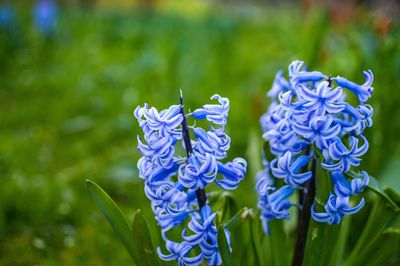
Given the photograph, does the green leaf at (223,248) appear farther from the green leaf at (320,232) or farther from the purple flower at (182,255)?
the green leaf at (320,232)

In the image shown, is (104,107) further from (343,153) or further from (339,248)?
(343,153)

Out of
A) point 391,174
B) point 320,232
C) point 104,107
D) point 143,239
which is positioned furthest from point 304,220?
point 104,107

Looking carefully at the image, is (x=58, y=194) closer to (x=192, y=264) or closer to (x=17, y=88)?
(x=192, y=264)

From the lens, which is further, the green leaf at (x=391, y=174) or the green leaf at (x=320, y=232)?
the green leaf at (x=391, y=174)

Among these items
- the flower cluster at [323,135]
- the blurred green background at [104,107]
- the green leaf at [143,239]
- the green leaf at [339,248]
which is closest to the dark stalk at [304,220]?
the flower cluster at [323,135]

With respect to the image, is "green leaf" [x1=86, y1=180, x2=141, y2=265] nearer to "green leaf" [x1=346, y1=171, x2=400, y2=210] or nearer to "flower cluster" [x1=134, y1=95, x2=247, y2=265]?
"flower cluster" [x1=134, y1=95, x2=247, y2=265]

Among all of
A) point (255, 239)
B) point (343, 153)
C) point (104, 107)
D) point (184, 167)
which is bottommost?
point (255, 239)
